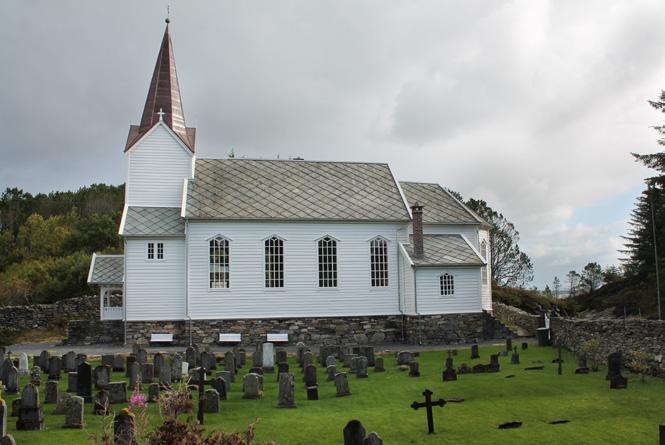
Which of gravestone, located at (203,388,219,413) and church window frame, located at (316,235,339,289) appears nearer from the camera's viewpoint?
gravestone, located at (203,388,219,413)

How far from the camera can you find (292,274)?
31.0m

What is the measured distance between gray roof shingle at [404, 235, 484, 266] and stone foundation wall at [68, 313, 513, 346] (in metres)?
2.58

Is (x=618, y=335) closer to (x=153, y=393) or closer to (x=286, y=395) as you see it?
(x=286, y=395)

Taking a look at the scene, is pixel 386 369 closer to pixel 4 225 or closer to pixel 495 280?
pixel 495 280

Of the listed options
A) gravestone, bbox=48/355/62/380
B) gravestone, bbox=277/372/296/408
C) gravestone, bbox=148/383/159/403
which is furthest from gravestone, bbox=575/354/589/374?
gravestone, bbox=48/355/62/380

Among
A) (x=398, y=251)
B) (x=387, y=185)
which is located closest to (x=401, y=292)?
(x=398, y=251)

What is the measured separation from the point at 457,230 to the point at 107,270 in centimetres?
1859

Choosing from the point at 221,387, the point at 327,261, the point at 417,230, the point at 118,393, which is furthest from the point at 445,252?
the point at 118,393

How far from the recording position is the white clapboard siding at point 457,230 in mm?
34688

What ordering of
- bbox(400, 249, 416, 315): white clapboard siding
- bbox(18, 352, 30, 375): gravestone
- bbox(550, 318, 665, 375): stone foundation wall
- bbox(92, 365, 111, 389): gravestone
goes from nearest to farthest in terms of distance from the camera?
bbox(92, 365, 111, 389): gravestone → bbox(550, 318, 665, 375): stone foundation wall → bbox(18, 352, 30, 375): gravestone → bbox(400, 249, 416, 315): white clapboard siding

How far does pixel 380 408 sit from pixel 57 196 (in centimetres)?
6860

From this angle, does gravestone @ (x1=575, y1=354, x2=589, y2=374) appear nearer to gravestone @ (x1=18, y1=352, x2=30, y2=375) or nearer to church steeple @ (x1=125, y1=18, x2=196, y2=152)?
gravestone @ (x1=18, y1=352, x2=30, y2=375)

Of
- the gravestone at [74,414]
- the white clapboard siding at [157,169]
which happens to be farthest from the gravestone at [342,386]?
the white clapboard siding at [157,169]

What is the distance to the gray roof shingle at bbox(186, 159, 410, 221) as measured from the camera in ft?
103
